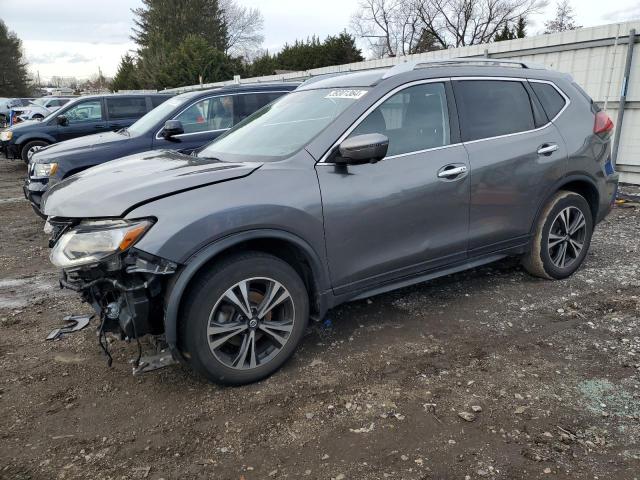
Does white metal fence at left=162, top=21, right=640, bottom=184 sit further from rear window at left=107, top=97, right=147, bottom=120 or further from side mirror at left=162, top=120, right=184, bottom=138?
rear window at left=107, top=97, right=147, bottom=120

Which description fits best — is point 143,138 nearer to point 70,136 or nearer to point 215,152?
point 215,152

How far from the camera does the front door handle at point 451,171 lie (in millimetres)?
3514

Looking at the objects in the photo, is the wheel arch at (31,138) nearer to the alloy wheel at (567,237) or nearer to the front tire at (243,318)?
the front tire at (243,318)

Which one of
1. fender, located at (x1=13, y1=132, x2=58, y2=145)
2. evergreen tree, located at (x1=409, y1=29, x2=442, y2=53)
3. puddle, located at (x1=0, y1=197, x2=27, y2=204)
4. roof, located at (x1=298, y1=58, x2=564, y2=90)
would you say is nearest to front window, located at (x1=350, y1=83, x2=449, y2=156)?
roof, located at (x1=298, y1=58, x2=564, y2=90)

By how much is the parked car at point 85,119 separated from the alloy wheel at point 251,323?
361 inches

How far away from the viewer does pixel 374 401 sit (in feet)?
9.38

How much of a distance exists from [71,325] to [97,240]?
1.63 meters

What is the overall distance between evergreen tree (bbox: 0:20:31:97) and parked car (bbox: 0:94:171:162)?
57.6 metres

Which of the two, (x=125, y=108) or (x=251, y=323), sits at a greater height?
(x=125, y=108)

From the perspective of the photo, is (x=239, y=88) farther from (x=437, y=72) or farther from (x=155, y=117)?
(x=437, y=72)

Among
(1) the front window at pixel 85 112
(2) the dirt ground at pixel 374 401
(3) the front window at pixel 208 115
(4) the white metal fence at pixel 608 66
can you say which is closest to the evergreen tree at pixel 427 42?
(4) the white metal fence at pixel 608 66

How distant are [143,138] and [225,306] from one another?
15.5 ft

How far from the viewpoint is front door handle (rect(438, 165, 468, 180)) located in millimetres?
3514

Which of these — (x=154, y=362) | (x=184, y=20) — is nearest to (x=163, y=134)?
(x=154, y=362)
